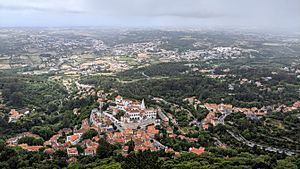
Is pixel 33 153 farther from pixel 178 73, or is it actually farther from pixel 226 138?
pixel 178 73

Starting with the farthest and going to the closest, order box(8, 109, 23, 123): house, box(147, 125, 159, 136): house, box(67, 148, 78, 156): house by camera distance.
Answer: box(8, 109, 23, 123): house, box(147, 125, 159, 136): house, box(67, 148, 78, 156): house

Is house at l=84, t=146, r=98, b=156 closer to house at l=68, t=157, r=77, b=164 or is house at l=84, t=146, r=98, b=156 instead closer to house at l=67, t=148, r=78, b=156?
house at l=67, t=148, r=78, b=156

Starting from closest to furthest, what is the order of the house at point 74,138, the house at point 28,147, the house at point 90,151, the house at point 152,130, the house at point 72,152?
the house at point 90,151, the house at point 72,152, the house at point 28,147, the house at point 74,138, the house at point 152,130

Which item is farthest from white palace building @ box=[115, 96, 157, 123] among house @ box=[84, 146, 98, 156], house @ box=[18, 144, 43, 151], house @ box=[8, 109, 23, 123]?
house @ box=[8, 109, 23, 123]

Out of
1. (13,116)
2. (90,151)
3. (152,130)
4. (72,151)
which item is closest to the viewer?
(90,151)

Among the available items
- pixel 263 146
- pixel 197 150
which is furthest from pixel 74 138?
pixel 263 146

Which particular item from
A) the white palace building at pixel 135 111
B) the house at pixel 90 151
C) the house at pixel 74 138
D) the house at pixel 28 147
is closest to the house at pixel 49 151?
the house at pixel 28 147

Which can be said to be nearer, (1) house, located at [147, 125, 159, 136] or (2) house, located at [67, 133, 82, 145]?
(2) house, located at [67, 133, 82, 145]

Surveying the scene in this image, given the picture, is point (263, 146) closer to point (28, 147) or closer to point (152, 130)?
point (152, 130)

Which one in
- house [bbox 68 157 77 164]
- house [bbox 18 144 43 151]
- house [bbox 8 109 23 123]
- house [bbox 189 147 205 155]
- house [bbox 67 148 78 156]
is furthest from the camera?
house [bbox 8 109 23 123]

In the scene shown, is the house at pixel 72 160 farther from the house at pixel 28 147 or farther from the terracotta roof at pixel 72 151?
the house at pixel 28 147

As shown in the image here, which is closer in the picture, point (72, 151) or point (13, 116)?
point (72, 151)
